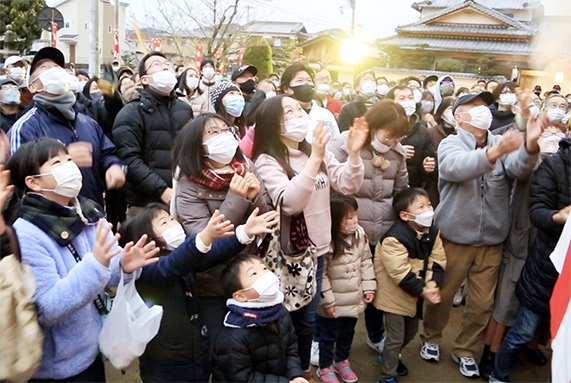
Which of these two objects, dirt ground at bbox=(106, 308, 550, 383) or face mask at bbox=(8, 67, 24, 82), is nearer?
dirt ground at bbox=(106, 308, 550, 383)

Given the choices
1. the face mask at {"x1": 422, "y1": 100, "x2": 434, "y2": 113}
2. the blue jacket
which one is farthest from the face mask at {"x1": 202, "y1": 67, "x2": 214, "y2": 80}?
the blue jacket

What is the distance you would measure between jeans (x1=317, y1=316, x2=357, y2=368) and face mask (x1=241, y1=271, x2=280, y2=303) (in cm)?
110

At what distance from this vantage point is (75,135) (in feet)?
11.2

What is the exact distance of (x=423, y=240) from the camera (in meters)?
3.40

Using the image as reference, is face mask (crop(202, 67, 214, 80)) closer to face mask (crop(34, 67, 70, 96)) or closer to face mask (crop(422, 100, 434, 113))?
face mask (crop(422, 100, 434, 113))

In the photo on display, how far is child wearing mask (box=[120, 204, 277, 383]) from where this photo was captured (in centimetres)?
241

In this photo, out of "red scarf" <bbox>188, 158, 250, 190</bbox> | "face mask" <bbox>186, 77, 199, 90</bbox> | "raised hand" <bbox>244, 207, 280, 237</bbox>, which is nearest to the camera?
"raised hand" <bbox>244, 207, 280, 237</bbox>

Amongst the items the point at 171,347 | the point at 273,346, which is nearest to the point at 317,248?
the point at 273,346

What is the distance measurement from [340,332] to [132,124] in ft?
7.28

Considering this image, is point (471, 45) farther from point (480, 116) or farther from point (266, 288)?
point (266, 288)

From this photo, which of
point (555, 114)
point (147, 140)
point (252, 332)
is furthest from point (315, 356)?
point (555, 114)

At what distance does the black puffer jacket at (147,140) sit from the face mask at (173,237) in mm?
1173

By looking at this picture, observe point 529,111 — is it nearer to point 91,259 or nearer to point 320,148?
point 320,148

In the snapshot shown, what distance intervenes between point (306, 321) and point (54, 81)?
231 centimetres
